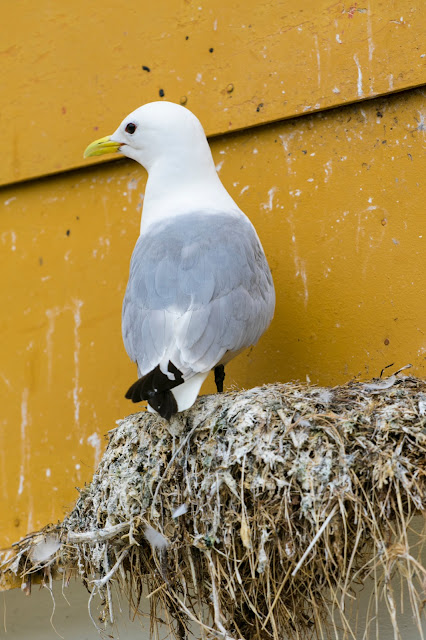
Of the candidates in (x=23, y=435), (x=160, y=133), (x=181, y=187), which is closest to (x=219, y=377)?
(x=181, y=187)

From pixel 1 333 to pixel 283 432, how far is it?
1.80 metres

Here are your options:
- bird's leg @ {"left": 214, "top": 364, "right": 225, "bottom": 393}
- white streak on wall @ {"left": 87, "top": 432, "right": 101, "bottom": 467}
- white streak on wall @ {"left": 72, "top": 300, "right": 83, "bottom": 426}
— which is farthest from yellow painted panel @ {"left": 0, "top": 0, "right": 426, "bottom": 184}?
white streak on wall @ {"left": 87, "top": 432, "right": 101, "bottom": 467}

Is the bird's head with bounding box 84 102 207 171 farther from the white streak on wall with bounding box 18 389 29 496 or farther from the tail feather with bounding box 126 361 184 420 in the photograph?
the white streak on wall with bounding box 18 389 29 496

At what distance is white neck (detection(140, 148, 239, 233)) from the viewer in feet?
10.3

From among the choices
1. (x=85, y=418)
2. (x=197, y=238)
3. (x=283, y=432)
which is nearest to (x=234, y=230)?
(x=197, y=238)

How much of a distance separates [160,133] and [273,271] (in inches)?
24.5

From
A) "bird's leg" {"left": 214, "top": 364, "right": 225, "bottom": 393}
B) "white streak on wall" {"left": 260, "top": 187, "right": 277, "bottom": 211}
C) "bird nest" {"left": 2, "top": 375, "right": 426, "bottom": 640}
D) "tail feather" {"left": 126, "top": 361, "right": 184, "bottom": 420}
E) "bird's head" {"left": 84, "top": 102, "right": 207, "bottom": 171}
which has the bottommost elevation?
"bird nest" {"left": 2, "top": 375, "right": 426, "bottom": 640}

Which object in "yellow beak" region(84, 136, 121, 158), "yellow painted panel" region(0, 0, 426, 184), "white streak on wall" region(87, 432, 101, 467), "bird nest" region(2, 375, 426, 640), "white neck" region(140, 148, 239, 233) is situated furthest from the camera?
"white streak on wall" region(87, 432, 101, 467)

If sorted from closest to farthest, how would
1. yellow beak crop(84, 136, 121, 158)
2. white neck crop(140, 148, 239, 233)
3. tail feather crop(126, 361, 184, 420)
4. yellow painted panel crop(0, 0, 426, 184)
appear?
1. tail feather crop(126, 361, 184, 420)
2. white neck crop(140, 148, 239, 233)
3. yellow painted panel crop(0, 0, 426, 184)
4. yellow beak crop(84, 136, 121, 158)

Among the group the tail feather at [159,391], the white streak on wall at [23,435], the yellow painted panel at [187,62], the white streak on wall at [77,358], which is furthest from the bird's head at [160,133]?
the white streak on wall at [23,435]

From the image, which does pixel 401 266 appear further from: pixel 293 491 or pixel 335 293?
pixel 293 491

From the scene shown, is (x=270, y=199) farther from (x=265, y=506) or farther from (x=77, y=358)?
(x=265, y=506)

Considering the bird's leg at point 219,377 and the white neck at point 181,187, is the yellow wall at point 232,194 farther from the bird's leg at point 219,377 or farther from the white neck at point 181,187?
the white neck at point 181,187

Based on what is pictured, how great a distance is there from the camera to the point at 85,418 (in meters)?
3.64
